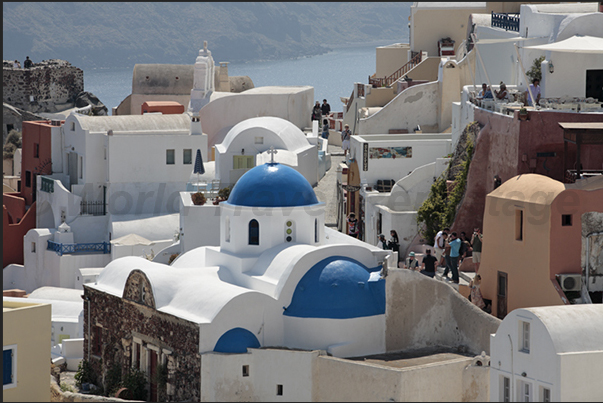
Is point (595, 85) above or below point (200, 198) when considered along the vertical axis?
above

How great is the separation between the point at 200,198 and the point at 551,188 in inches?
552

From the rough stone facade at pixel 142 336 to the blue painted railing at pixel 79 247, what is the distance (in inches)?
478

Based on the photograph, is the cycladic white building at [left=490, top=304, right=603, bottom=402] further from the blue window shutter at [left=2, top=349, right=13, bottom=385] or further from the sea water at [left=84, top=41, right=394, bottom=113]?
the sea water at [left=84, top=41, right=394, bottom=113]

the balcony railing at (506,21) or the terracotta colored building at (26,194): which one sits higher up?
the balcony railing at (506,21)

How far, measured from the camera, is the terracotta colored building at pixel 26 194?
49281mm

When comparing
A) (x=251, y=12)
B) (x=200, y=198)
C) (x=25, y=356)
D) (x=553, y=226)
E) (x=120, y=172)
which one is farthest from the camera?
(x=251, y=12)

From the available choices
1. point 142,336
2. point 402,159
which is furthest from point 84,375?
point 402,159

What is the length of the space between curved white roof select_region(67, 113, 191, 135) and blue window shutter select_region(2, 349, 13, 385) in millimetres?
21478

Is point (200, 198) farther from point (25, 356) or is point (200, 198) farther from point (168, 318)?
point (25, 356)

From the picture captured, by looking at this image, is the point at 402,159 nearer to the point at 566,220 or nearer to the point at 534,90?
the point at 534,90

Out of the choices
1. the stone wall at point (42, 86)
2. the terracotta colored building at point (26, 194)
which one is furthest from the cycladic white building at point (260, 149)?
the stone wall at point (42, 86)

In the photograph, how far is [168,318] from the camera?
29859 mm

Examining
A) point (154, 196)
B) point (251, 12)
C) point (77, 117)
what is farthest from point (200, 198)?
point (251, 12)

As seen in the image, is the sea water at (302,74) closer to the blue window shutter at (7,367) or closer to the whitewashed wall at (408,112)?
the whitewashed wall at (408,112)
